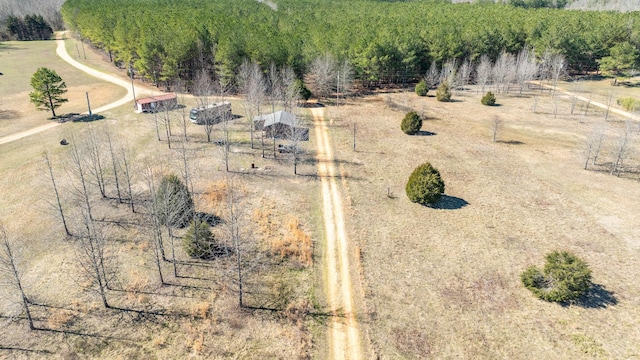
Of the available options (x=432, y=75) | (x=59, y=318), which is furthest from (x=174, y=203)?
(x=432, y=75)

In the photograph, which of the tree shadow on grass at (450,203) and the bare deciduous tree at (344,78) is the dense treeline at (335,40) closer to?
the bare deciduous tree at (344,78)

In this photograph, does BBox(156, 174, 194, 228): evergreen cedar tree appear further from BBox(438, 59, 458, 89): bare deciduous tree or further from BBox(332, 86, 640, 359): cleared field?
BBox(438, 59, 458, 89): bare deciduous tree

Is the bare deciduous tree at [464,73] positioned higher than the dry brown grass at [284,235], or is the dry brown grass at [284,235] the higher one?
the bare deciduous tree at [464,73]

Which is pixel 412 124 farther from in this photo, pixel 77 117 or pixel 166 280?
pixel 77 117

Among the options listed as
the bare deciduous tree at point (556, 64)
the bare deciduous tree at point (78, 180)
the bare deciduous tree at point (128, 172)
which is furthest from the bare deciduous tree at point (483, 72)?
the bare deciduous tree at point (78, 180)

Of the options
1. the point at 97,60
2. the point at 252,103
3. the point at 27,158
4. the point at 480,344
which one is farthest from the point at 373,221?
the point at 97,60

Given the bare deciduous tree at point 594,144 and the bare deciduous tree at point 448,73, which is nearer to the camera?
the bare deciduous tree at point 594,144

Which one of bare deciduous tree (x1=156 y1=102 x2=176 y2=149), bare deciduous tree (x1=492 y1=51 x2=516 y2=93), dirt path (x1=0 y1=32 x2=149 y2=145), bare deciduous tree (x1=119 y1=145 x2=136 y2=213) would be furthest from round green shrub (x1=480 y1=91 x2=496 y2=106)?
dirt path (x1=0 y1=32 x2=149 y2=145)
